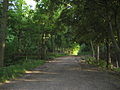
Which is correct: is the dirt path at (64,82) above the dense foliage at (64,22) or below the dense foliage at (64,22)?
below

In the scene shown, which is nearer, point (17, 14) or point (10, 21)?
point (10, 21)

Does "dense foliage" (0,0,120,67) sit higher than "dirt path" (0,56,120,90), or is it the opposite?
"dense foliage" (0,0,120,67)

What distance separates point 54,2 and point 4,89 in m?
5.94

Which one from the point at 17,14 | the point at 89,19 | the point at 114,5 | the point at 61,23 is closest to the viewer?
the point at 114,5

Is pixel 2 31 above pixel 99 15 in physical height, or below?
below

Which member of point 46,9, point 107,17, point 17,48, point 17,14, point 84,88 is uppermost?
point 17,14

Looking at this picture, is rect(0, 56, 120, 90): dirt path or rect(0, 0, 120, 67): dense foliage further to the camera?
rect(0, 0, 120, 67): dense foliage

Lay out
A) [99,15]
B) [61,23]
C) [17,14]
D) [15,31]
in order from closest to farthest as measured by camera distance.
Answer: [99,15] < [61,23] < [17,14] < [15,31]

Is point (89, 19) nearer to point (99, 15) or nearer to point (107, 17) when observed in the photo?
point (99, 15)

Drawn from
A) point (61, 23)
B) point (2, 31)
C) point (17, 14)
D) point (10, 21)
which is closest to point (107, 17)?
point (61, 23)

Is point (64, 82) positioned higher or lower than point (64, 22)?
lower

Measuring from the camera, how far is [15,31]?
2069 centimetres

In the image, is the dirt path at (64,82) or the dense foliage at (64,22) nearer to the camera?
the dirt path at (64,82)

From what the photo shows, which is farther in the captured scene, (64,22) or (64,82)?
(64,22)
